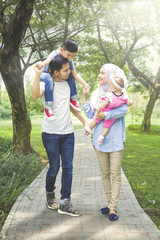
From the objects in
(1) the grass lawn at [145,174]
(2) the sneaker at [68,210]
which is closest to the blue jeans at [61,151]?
(2) the sneaker at [68,210]

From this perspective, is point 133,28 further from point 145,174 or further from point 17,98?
point 145,174

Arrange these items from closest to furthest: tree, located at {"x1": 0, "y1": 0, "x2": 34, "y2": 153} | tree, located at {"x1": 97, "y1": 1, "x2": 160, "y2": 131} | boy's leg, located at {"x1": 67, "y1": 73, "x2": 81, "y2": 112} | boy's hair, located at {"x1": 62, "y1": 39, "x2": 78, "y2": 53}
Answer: boy's hair, located at {"x1": 62, "y1": 39, "x2": 78, "y2": 53}, boy's leg, located at {"x1": 67, "y1": 73, "x2": 81, "y2": 112}, tree, located at {"x1": 0, "y1": 0, "x2": 34, "y2": 153}, tree, located at {"x1": 97, "y1": 1, "x2": 160, "y2": 131}

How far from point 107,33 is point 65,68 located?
17.1 m

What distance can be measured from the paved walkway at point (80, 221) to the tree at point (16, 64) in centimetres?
301

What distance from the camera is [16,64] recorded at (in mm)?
7582

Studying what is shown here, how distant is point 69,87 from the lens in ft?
12.8

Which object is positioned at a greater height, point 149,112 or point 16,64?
point 16,64

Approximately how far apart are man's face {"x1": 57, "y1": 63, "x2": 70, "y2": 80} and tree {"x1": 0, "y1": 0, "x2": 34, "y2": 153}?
13.2 feet

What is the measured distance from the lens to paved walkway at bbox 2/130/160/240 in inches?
132

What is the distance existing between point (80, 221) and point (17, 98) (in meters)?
4.65

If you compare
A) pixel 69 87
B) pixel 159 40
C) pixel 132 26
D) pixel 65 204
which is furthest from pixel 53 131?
pixel 159 40

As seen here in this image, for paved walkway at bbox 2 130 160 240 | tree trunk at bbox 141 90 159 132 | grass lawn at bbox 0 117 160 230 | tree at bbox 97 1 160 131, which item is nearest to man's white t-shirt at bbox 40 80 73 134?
paved walkway at bbox 2 130 160 240

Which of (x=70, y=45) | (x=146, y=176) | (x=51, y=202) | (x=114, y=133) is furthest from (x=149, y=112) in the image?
(x=70, y=45)

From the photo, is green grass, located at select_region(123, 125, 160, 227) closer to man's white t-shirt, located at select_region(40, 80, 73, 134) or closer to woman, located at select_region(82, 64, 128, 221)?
woman, located at select_region(82, 64, 128, 221)
